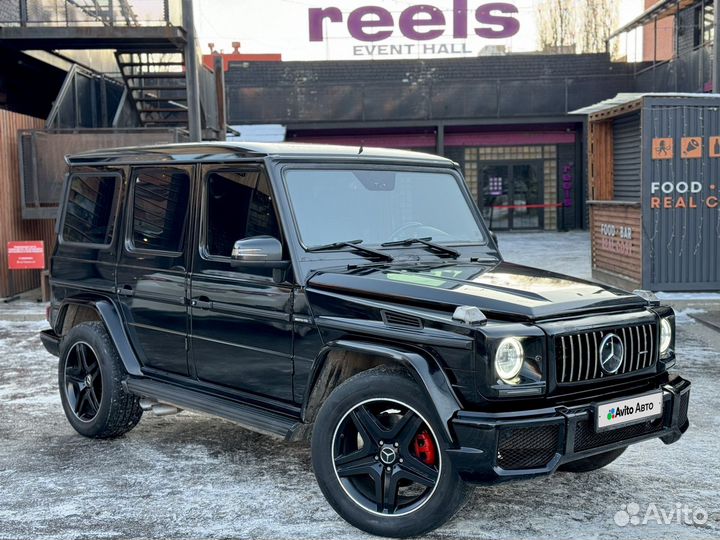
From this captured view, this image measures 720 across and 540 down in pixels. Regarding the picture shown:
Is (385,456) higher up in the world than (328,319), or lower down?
lower down

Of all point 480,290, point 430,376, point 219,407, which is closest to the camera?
point 430,376

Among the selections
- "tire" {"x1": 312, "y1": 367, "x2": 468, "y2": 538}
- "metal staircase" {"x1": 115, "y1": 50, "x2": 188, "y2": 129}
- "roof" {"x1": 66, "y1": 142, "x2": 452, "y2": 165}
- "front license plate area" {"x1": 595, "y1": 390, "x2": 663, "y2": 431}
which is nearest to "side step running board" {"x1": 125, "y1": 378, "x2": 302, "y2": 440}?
"tire" {"x1": 312, "y1": 367, "x2": 468, "y2": 538}

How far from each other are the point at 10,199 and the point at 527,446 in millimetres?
12391

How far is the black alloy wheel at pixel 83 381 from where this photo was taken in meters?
6.25

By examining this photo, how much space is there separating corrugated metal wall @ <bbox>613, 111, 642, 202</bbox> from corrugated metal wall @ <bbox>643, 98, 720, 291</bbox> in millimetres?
949

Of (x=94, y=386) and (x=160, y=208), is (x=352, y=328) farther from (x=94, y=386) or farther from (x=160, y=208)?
(x=94, y=386)

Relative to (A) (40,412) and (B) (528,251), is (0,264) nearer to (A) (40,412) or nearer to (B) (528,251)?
(A) (40,412)

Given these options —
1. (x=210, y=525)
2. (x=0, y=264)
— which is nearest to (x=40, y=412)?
(x=210, y=525)

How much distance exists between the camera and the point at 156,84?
67.2 feet

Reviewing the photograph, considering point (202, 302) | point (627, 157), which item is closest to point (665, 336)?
point (202, 302)

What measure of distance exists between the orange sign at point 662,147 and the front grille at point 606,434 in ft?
29.6

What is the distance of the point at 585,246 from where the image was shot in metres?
23.8

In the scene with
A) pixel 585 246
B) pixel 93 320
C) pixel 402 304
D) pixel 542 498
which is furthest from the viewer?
pixel 585 246

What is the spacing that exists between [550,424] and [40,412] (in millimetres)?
4593
